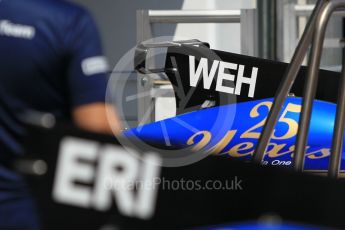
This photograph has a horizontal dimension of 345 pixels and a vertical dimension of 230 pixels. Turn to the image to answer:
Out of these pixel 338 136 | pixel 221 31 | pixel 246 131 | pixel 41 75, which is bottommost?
pixel 221 31

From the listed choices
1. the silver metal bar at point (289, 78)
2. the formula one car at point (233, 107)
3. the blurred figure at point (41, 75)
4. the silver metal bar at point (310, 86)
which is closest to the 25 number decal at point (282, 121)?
the formula one car at point (233, 107)

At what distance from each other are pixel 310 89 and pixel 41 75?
144 centimetres

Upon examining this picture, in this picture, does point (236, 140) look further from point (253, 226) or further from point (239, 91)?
point (253, 226)

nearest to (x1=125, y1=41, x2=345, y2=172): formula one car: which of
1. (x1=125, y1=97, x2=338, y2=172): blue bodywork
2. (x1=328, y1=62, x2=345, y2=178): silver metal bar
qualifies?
(x1=125, y1=97, x2=338, y2=172): blue bodywork

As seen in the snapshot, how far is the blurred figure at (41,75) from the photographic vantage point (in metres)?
2.21

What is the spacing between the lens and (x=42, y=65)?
2.23m

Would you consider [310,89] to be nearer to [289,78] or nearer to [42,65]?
[289,78]

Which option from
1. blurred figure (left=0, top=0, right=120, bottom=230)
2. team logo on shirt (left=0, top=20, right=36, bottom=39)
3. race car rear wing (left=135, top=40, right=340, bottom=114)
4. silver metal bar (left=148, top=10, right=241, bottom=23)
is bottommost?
race car rear wing (left=135, top=40, right=340, bottom=114)

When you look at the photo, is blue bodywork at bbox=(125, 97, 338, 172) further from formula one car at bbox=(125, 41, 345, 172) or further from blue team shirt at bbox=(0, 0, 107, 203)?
blue team shirt at bbox=(0, 0, 107, 203)

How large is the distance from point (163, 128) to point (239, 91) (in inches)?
23.4

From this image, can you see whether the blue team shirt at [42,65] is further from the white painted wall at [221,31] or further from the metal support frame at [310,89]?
the white painted wall at [221,31]

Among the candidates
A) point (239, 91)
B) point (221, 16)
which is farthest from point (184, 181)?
point (221, 16)

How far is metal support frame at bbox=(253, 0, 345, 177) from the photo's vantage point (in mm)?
3348

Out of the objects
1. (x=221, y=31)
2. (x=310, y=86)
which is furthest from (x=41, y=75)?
(x=221, y=31)
